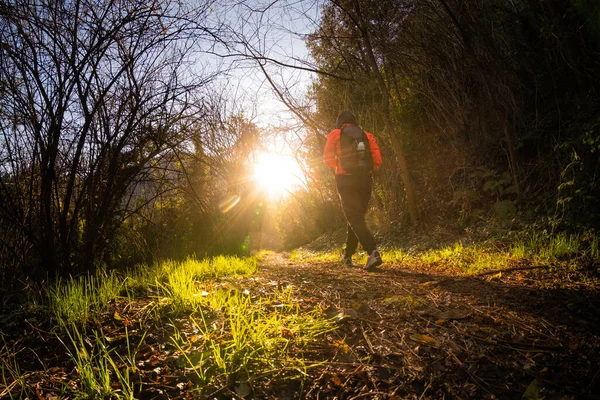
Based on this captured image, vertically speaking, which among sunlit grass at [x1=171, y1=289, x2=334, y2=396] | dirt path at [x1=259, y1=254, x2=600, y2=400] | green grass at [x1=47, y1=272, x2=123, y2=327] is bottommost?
dirt path at [x1=259, y1=254, x2=600, y2=400]

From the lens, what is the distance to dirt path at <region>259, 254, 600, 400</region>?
1.39m

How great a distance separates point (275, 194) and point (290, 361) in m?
15.4

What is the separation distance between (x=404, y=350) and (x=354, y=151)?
3.20 meters

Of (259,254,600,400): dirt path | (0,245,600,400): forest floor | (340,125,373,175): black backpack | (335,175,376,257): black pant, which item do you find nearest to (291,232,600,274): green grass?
(259,254,600,400): dirt path

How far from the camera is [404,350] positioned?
1685mm

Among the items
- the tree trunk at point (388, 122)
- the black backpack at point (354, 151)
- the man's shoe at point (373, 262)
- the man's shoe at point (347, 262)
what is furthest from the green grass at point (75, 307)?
the tree trunk at point (388, 122)

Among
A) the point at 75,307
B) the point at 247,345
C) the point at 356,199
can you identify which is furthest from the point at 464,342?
the point at 356,199

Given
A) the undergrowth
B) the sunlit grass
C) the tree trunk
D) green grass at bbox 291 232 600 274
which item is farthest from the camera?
the tree trunk

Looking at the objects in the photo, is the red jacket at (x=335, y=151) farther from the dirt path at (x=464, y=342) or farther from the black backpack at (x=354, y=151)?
the dirt path at (x=464, y=342)

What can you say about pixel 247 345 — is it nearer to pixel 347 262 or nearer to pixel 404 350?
pixel 404 350

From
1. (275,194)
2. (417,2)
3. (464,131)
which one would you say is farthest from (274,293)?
(275,194)

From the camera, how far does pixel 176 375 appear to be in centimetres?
142

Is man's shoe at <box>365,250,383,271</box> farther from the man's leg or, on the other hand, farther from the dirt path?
the dirt path

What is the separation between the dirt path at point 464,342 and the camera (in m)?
1.39
